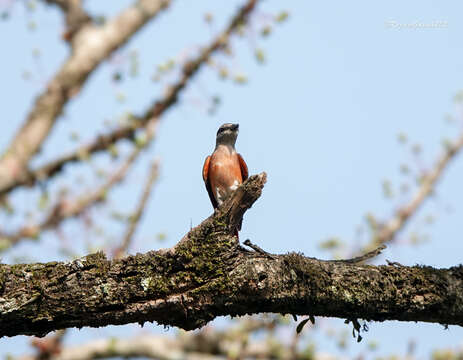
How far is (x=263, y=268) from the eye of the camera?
Answer: 456 cm

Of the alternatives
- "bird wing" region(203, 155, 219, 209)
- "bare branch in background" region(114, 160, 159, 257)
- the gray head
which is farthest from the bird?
"bare branch in background" region(114, 160, 159, 257)

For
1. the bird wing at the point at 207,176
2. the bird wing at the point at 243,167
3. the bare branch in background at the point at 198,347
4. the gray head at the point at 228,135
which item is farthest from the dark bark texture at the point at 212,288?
the bare branch in background at the point at 198,347

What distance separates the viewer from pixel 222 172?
31.4 ft

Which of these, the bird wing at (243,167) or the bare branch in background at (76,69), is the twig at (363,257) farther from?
the bare branch in background at (76,69)

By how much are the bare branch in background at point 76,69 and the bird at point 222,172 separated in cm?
251

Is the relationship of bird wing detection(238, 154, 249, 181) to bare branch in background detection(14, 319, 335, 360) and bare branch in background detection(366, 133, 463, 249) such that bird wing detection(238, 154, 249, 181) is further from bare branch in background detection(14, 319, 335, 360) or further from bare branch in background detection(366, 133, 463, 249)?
bare branch in background detection(366, 133, 463, 249)

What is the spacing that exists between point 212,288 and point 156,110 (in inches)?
260

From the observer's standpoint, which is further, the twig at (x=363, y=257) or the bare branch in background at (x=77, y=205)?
the bare branch in background at (x=77, y=205)

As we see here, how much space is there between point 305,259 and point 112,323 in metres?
1.39

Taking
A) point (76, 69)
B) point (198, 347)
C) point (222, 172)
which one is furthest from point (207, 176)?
point (198, 347)

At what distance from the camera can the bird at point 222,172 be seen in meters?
9.49

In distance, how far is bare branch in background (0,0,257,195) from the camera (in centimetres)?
1017

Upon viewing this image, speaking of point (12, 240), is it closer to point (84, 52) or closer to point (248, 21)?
point (84, 52)

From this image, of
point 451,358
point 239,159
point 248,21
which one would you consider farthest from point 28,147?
point 451,358
